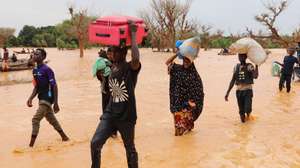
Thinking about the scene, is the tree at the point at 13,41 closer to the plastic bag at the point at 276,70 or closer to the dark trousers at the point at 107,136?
the plastic bag at the point at 276,70

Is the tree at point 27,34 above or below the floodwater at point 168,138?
above

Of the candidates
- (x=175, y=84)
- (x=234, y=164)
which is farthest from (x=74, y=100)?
(x=234, y=164)

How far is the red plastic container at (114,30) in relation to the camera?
4270 millimetres

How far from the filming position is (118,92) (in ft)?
14.8

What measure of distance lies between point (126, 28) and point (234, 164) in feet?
8.29

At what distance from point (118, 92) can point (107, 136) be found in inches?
19.1

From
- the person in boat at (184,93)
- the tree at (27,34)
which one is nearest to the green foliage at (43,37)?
the tree at (27,34)

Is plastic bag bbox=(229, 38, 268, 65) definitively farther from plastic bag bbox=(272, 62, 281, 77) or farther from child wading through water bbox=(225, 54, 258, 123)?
plastic bag bbox=(272, 62, 281, 77)

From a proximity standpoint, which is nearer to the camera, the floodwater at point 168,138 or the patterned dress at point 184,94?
the floodwater at point 168,138

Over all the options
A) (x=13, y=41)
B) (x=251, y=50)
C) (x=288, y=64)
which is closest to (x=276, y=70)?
(x=288, y=64)

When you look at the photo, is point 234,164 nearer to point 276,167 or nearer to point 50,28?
point 276,167

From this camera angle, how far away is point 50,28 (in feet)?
235

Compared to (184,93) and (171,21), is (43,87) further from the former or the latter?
(171,21)

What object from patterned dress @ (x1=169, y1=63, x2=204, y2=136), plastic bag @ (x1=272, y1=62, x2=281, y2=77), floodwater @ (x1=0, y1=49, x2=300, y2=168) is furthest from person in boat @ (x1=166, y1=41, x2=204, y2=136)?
plastic bag @ (x1=272, y1=62, x2=281, y2=77)
